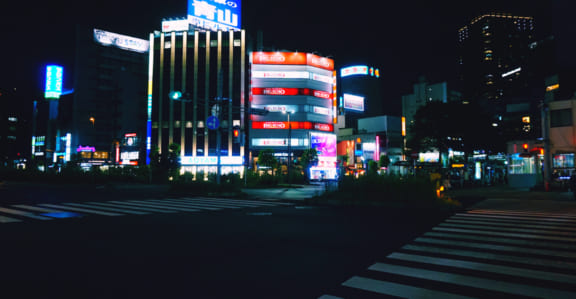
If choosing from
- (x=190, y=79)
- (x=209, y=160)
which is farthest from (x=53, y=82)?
(x=209, y=160)

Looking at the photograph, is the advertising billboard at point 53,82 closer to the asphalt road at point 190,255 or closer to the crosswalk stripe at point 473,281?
the asphalt road at point 190,255

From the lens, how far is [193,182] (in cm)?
2389

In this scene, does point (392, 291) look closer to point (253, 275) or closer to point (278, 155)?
point (253, 275)

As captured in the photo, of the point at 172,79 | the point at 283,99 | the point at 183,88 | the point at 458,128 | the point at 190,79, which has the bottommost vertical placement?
the point at 458,128

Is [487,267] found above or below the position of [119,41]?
below

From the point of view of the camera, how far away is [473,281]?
4867 millimetres

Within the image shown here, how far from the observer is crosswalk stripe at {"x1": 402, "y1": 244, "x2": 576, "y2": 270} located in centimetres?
578

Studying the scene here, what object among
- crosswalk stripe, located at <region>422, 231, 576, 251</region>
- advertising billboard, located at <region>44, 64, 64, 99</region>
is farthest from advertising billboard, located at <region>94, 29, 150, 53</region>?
crosswalk stripe, located at <region>422, 231, 576, 251</region>

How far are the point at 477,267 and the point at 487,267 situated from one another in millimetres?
158

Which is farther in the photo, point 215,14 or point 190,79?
point 215,14

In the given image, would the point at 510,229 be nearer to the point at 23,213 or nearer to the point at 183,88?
the point at 23,213

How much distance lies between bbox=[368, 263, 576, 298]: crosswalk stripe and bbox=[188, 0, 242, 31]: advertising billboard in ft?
233

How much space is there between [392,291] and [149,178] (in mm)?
37358

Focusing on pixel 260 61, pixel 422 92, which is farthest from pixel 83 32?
pixel 422 92
